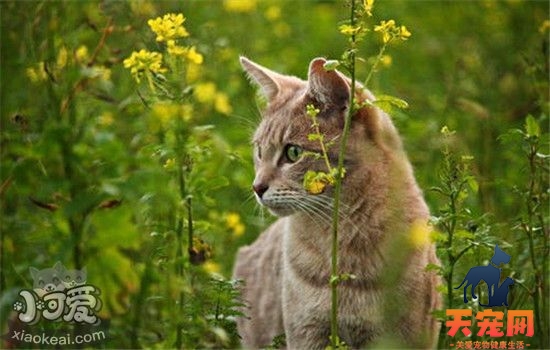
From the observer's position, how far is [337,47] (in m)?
7.32

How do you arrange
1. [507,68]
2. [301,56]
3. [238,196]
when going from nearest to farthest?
[238,196] → [507,68] → [301,56]

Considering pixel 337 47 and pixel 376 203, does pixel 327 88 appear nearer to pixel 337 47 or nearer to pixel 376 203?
pixel 376 203

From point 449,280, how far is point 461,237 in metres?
0.14

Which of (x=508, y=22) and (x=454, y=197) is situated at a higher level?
(x=508, y=22)

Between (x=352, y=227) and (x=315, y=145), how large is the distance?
30 cm

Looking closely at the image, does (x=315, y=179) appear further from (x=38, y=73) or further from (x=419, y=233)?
(x=38, y=73)

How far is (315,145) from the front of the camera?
12.0ft

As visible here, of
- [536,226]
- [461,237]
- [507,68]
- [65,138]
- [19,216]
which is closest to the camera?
[65,138]

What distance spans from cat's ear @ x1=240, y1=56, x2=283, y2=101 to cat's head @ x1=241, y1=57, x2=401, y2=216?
18 centimetres

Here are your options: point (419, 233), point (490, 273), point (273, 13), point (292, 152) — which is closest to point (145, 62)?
point (292, 152)

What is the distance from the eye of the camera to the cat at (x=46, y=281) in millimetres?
3396

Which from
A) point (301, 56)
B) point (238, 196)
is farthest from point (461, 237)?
point (301, 56)

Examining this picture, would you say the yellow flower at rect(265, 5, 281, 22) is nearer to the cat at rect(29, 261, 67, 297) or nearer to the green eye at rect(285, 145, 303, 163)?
the green eye at rect(285, 145, 303, 163)

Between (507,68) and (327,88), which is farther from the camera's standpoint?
(507,68)
